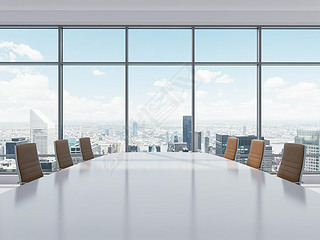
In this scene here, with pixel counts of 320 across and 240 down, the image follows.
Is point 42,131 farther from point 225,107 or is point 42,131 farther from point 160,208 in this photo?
point 160,208

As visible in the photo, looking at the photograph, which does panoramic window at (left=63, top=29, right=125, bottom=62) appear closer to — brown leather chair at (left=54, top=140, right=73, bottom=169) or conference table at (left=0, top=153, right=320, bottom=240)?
brown leather chair at (left=54, top=140, right=73, bottom=169)

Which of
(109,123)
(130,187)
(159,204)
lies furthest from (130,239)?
(109,123)

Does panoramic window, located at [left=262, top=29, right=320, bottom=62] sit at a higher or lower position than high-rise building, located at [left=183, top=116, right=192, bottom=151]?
higher

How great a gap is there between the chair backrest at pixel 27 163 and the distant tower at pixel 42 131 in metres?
2.70

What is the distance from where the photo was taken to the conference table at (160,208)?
1146 millimetres

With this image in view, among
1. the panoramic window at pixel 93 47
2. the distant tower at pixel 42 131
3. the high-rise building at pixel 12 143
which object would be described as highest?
the panoramic window at pixel 93 47

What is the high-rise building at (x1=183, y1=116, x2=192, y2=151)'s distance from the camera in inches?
213

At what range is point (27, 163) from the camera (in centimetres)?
268
